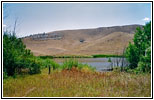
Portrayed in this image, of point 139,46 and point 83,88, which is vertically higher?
point 139,46

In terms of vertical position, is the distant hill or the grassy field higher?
the distant hill

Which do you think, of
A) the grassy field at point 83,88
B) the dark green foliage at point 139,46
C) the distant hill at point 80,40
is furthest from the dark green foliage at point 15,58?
the distant hill at point 80,40

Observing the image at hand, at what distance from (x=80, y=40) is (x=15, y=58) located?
74338mm

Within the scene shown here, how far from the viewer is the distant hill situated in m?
61.9

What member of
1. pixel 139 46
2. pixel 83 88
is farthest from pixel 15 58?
pixel 139 46

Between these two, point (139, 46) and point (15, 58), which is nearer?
point (15, 58)

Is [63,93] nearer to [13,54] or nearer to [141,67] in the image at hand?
[13,54]

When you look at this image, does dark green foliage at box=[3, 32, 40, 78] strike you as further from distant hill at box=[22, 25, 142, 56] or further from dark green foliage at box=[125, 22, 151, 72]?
distant hill at box=[22, 25, 142, 56]

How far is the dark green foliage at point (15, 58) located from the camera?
793 cm

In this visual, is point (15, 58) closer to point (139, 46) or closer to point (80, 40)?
point (139, 46)

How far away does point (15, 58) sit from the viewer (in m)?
8.34

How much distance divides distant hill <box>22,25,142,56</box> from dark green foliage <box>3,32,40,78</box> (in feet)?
157

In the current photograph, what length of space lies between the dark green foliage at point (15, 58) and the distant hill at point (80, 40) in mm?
47902

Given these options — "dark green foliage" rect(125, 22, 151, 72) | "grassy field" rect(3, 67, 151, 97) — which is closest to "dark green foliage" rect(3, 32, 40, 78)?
"grassy field" rect(3, 67, 151, 97)
